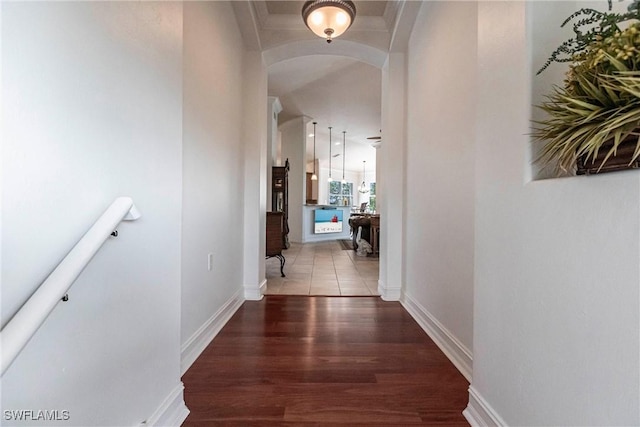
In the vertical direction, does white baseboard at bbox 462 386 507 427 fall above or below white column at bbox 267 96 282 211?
below

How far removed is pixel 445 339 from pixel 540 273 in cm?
113

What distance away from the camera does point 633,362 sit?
1.98 ft

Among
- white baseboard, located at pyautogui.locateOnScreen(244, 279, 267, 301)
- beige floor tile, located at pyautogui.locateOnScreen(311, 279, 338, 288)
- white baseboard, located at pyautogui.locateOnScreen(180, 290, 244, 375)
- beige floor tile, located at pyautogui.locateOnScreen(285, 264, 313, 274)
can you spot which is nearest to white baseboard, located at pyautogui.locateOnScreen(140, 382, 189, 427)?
white baseboard, located at pyautogui.locateOnScreen(180, 290, 244, 375)

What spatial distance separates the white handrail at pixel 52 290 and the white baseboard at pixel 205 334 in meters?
1.06

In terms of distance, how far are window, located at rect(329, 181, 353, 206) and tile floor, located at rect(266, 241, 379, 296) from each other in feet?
26.4

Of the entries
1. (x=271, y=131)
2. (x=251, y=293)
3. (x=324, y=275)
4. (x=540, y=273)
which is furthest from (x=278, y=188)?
(x=540, y=273)

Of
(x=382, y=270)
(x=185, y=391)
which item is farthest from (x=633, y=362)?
(x=382, y=270)

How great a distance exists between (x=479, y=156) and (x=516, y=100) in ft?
0.90

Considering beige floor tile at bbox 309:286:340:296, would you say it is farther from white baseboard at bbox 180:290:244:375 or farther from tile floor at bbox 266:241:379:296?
white baseboard at bbox 180:290:244:375

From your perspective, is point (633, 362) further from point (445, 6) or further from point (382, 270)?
point (382, 270)

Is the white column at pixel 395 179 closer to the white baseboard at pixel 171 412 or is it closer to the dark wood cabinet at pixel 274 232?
the dark wood cabinet at pixel 274 232

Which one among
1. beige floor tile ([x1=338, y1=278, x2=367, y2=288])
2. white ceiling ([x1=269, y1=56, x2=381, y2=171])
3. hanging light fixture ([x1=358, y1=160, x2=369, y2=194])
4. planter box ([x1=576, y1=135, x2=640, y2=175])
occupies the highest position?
white ceiling ([x1=269, y1=56, x2=381, y2=171])

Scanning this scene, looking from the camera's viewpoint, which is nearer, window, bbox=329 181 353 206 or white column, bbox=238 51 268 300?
white column, bbox=238 51 268 300

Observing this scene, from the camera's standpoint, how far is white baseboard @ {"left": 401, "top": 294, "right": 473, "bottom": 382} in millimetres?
1544
